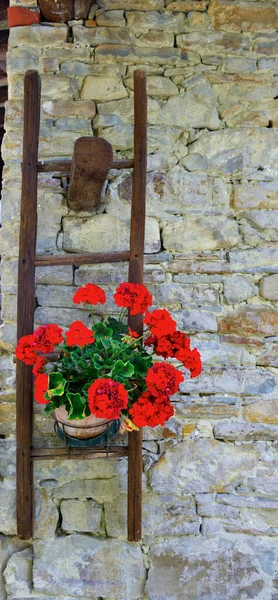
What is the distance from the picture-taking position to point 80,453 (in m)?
1.69

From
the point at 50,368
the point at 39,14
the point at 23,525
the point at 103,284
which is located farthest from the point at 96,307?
the point at 39,14

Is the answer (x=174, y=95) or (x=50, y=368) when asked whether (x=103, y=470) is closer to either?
(x=50, y=368)

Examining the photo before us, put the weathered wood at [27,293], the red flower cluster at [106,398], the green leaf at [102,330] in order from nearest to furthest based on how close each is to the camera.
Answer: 1. the red flower cluster at [106,398]
2. the green leaf at [102,330]
3. the weathered wood at [27,293]

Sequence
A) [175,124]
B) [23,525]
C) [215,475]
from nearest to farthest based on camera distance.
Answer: [23,525] → [215,475] → [175,124]

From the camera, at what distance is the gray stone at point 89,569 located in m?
1.81

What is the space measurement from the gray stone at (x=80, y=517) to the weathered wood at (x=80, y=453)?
233 mm

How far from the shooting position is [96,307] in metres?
1.94

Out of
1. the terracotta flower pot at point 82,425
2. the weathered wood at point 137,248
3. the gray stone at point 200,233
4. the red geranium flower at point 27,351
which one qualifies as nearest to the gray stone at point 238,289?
the gray stone at point 200,233

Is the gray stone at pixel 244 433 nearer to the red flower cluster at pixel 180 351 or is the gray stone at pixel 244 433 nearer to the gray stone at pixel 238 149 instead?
the red flower cluster at pixel 180 351

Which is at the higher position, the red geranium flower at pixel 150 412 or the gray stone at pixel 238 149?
the gray stone at pixel 238 149

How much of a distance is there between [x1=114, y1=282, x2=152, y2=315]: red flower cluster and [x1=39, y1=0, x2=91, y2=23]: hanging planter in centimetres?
114

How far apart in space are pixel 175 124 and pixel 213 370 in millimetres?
916

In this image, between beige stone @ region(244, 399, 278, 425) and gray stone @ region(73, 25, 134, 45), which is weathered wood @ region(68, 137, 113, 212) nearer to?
gray stone @ region(73, 25, 134, 45)

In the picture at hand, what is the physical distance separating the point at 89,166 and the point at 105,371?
628mm
